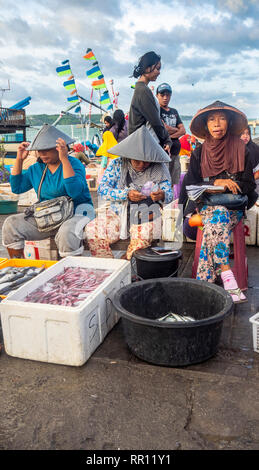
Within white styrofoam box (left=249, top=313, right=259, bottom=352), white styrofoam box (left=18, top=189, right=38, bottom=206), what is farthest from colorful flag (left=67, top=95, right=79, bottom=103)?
white styrofoam box (left=249, top=313, right=259, bottom=352)

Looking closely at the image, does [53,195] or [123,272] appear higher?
[53,195]

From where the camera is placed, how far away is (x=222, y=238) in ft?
12.2

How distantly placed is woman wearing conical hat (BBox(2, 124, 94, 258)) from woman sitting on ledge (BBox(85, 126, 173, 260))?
0.22 m

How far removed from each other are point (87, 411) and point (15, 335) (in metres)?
0.88

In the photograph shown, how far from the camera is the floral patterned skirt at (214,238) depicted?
146 inches

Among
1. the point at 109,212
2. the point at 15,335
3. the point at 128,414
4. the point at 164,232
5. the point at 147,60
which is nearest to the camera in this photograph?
the point at 128,414

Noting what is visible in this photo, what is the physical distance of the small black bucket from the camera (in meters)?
3.71

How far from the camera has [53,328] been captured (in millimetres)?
2650

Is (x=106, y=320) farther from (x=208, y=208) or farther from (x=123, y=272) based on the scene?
(x=208, y=208)

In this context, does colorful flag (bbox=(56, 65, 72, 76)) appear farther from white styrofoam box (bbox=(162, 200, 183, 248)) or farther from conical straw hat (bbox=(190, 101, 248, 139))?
conical straw hat (bbox=(190, 101, 248, 139))

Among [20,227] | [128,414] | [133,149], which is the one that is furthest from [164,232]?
[128,414]

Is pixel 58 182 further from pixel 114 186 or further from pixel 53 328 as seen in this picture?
pixel 53 328

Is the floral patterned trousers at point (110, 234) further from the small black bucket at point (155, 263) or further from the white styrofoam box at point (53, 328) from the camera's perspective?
the white styrofoam box at point (53, 328)

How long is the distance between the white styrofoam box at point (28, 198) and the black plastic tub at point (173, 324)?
23.1ft
